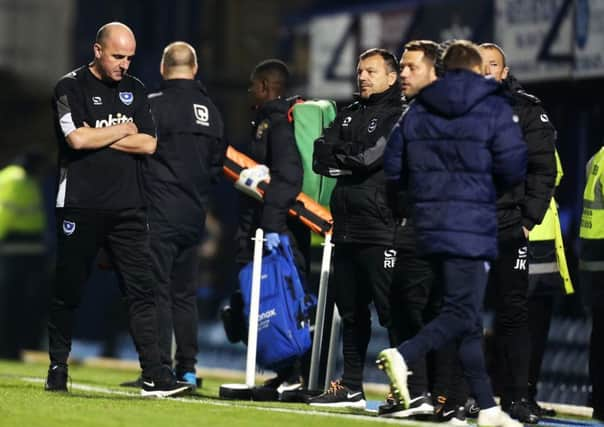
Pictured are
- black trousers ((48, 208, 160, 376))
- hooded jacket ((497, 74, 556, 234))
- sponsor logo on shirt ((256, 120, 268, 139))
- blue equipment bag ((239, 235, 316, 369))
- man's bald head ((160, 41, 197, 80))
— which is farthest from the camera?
man's bald head ((160, 41, 197, 80))

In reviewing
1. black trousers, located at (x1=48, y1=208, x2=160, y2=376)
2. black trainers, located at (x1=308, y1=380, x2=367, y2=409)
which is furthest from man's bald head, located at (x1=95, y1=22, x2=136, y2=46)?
black trainers, located at (x1=308, y1=380, x2=367, y2=409)

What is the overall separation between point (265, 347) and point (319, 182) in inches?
48.4

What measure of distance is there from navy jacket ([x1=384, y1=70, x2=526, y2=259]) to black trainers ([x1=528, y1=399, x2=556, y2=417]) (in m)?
2.04

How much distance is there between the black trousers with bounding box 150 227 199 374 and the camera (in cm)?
1124

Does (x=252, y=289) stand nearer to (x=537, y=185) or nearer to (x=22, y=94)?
(x=537, y=185)

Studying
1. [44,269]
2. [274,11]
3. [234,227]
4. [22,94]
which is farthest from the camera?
[274,11]

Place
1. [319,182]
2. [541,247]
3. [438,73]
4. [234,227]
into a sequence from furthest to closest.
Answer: [234,227] < [319,182] < [541,247] < [438,73]

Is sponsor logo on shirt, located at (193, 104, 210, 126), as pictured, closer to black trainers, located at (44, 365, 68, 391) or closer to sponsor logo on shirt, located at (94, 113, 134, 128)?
sponsor logo on shirt, located at (94, 113, 134, 128)

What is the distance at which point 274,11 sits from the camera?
2605 centimetres

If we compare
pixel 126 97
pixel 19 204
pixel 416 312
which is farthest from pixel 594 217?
pixel 19 204

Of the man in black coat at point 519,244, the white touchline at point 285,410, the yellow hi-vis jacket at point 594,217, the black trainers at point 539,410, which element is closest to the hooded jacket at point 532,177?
the man in black coat at point 519,244

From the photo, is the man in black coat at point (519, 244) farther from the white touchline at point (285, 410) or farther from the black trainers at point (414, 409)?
the white touchline at point (285, 410)

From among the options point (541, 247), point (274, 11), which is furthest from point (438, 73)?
point (274, 11)

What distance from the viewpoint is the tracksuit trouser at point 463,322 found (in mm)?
8922
